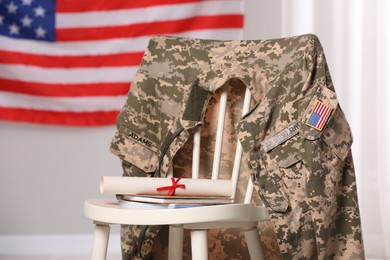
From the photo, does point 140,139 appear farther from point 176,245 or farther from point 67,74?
point 67,74

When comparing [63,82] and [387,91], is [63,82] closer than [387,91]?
No

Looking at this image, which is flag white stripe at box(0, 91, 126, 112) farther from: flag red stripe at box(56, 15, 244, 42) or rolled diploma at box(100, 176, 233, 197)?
rolled diploma at box(100, 176, 233, 197)

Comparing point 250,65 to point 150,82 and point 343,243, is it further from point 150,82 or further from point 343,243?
point 343,243

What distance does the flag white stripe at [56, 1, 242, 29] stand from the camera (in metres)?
2.83

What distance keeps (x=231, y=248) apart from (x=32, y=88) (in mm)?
1475

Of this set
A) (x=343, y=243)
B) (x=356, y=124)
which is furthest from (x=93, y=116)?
(x=343, y=243)

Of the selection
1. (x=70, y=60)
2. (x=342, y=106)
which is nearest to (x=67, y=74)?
(x=70, y=60)

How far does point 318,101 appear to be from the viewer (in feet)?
5.05

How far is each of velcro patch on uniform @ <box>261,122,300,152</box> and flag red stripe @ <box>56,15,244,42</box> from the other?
4.31ft

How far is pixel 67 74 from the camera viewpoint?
2.95 metres

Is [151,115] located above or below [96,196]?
above

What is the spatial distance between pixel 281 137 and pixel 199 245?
384mm

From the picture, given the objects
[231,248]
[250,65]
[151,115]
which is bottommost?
[231,248]

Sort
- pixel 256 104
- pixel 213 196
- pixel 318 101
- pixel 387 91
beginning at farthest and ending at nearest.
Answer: pixel 387 91 < pixel 256 104 < pixel 318 101 < pixel 213 196
